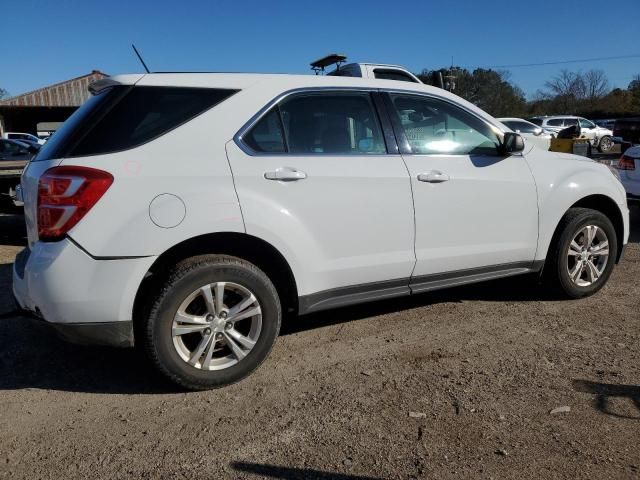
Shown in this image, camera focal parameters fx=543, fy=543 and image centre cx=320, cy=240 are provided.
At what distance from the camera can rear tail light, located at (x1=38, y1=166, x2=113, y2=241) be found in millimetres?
2814

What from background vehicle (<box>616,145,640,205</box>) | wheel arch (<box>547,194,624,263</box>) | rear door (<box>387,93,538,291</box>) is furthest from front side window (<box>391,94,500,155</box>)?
background vehicle (<box>616,145,640,205</box>)

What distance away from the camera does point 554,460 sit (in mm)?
2467

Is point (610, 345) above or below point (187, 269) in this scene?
below

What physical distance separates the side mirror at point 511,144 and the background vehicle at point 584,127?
25191 millimetres

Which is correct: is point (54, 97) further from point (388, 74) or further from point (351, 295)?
point (351, 295)

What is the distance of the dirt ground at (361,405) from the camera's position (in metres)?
2.50

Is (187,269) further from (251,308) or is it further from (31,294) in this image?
(31,294)

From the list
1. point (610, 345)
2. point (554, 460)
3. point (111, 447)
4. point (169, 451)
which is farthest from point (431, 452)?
point (610, 345)

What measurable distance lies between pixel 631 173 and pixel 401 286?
5656mm

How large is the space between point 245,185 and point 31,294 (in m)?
1.30

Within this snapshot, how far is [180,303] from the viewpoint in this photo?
3.04 m

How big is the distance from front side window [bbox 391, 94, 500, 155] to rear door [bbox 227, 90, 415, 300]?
243 mm

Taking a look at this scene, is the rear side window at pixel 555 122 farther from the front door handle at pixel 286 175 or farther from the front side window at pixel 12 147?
the front door handle at pixel 286 175

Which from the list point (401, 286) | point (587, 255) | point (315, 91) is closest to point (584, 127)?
point (587, 255)
